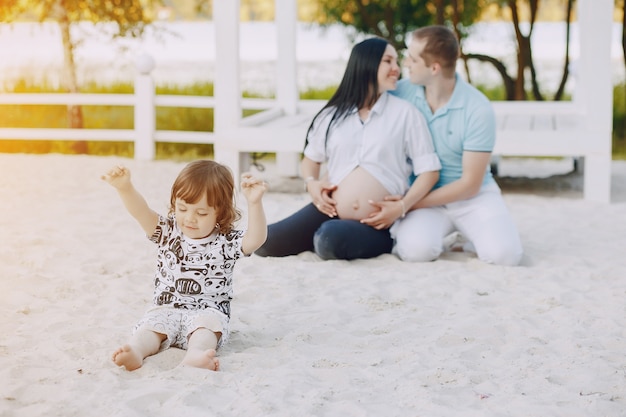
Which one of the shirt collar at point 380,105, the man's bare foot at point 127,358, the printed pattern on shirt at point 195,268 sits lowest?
the man's bare foot at point 127,358

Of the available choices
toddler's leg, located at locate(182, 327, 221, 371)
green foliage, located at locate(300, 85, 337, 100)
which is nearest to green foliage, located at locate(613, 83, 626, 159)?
green foliage, located at locate(300, 85, 337, 100)

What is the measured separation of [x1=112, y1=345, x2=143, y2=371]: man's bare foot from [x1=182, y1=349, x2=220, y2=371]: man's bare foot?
0.17 m

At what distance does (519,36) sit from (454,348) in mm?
9553

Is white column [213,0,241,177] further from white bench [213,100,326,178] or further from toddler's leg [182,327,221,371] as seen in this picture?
toddler's leg [182,327,221,371]

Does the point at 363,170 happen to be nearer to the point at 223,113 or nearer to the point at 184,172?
the point at 184,172

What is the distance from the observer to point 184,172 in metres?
3.72

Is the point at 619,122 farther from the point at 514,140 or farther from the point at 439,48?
the point at 439,48

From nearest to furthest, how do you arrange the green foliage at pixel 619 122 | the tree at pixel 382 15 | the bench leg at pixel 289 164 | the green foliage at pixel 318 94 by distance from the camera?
the bench leg at pixel 289 164
the green foliage at pixel 619 122
the tree at pixel 382 15
the green foliage at pixel 318 94

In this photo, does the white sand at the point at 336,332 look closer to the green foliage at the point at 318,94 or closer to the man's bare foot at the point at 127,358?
the man's bare foot at the point at 127,358

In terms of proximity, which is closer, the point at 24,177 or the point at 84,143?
the point at 24,177

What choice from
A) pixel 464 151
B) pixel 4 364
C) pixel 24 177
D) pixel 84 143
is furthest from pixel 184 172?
pixel 84 143

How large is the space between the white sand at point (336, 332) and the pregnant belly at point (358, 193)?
0.28m

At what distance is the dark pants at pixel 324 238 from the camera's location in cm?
543

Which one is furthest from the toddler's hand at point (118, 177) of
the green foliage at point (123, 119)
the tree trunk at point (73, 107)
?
the tree trunk at point (73, 107)
